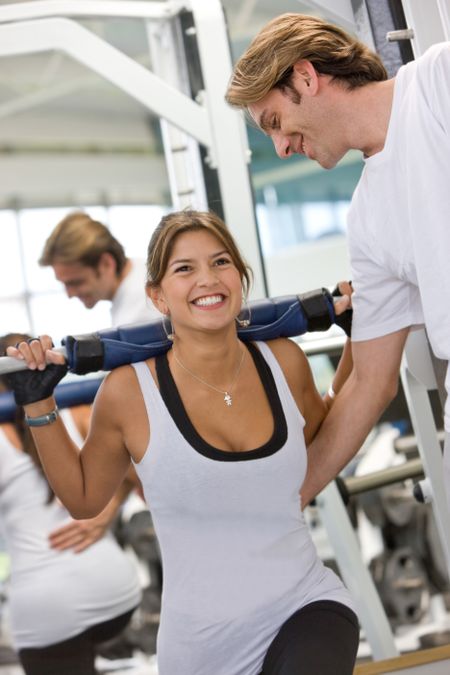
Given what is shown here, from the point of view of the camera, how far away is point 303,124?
1.79 meters

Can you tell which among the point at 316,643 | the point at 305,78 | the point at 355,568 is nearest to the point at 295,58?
the point at 305,78

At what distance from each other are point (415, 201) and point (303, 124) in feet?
0.83

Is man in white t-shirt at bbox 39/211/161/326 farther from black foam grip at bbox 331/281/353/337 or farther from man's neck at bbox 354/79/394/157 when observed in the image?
man's neck at bbox 354/79/394/157

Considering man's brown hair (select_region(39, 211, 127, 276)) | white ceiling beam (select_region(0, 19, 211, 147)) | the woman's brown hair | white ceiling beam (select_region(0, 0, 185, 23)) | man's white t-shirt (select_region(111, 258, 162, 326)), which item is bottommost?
the woman's brown hair

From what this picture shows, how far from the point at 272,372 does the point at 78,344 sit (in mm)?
391

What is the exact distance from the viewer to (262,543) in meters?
1.79

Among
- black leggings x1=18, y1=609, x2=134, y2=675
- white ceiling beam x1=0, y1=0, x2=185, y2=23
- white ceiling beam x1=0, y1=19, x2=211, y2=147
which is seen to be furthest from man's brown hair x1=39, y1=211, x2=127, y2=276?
black leggings x1=18, y1=609, x2=134, y2=675

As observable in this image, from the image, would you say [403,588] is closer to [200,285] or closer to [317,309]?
[317,309]

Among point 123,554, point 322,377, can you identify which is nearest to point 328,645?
point 123,554

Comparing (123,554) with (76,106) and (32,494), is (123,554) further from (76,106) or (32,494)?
(76,106)

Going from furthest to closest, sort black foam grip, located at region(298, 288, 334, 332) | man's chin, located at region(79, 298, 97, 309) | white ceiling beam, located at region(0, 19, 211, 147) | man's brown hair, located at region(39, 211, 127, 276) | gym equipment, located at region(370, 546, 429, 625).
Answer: gym equipment, located at region(370, 546, 429, 625) → man's chin, located at region(79, 298, 97, 309) → man's brown hair, located at region(39, 211, 127, 276) → white ceiling beam, located at region(0, 19, 211, 147) → black foam grip, located at region(298, 288, 334, 332)

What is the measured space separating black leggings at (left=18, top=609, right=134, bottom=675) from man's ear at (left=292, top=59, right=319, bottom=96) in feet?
5.14

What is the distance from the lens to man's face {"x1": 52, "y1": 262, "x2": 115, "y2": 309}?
3.23m

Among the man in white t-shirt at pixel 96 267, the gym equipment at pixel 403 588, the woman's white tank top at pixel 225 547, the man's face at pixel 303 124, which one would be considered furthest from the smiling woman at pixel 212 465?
the gym equipment at pixel 403 588
